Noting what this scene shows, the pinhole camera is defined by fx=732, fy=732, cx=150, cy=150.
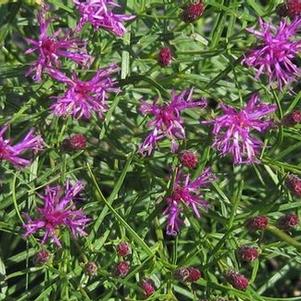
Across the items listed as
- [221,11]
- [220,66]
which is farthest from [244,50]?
[220,66]

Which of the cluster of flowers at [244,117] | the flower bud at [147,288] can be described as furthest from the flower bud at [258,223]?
the flower bud at [147,288]

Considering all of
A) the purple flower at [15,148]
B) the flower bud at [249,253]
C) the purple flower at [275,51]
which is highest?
the purple flower at [275,51]

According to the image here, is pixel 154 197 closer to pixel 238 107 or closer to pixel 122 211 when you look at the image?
pixel 122 211

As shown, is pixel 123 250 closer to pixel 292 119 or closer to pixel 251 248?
pixel 251 248

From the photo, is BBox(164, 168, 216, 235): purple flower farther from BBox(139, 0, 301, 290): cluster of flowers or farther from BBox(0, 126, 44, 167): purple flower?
BBox(0, 126, 44, 167): purple flower

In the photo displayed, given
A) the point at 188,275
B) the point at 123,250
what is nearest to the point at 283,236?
the point at 188,275

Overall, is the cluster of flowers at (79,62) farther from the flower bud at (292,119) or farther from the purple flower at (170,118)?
the flower bud at (292,119)

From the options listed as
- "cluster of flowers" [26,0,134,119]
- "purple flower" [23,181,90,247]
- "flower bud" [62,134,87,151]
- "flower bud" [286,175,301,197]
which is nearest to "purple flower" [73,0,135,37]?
"cluster of flowers" [26,0,134,119]
